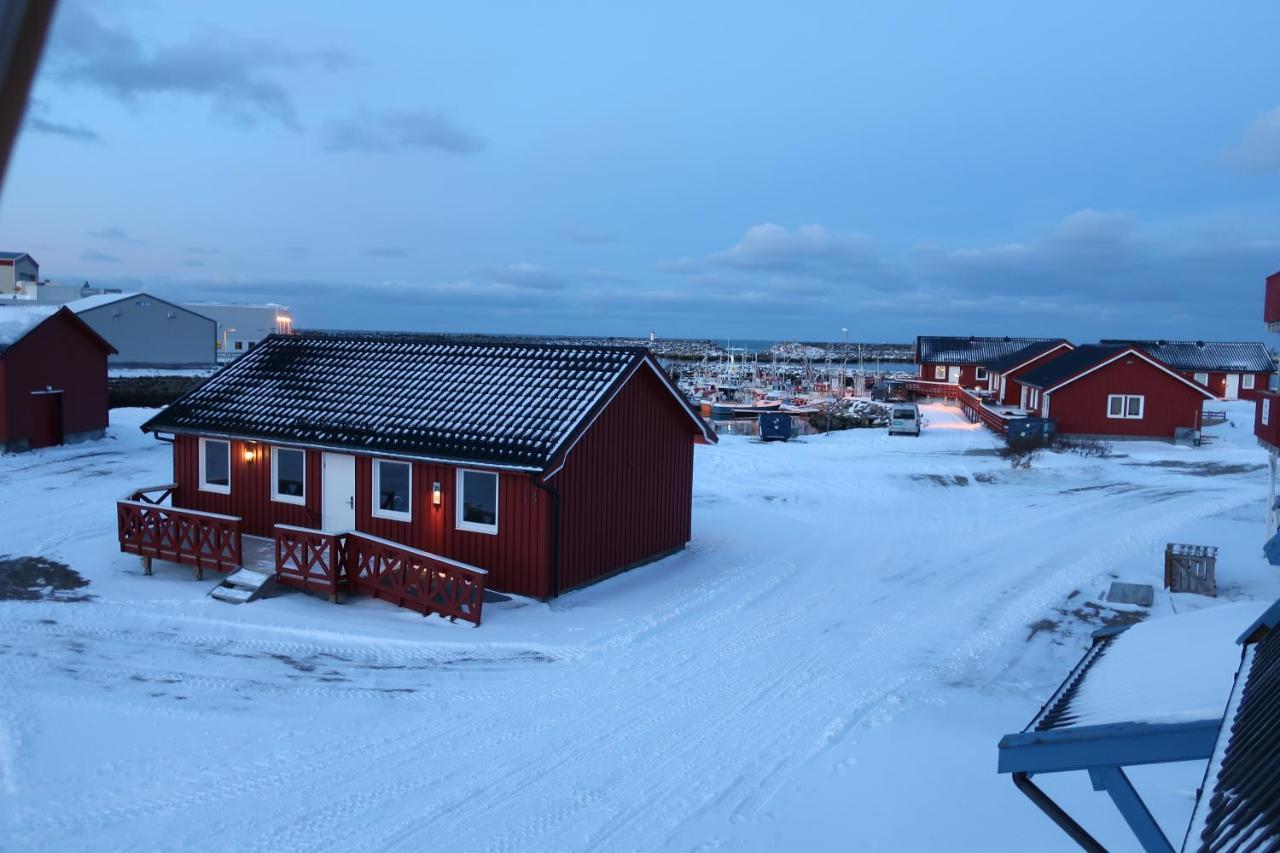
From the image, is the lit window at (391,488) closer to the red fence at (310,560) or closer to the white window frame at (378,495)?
the white window frame at (378,495)

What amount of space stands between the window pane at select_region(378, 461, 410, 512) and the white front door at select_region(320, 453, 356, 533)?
581mm

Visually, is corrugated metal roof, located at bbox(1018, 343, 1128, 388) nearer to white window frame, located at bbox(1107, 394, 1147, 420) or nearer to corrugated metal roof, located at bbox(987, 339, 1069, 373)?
white window frame, located at bbox(1107, 394, 1147, 420)

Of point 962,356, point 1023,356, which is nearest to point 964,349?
point 962,356

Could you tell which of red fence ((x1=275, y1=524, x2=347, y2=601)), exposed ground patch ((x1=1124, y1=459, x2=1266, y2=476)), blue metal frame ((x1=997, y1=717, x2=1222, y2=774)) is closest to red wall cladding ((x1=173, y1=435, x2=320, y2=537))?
red fence ((x1=275, y1=524, x2=347, y2=601))

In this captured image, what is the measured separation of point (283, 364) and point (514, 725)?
43.6 feet

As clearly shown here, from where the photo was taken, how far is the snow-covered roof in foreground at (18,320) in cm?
3025

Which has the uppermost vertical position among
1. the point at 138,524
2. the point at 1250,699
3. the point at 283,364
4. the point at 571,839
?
the point at 283,364

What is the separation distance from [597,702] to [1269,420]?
1754 cm

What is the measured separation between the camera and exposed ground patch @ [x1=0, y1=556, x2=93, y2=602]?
49.8ft

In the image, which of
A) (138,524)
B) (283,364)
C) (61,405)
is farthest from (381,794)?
(61,405)

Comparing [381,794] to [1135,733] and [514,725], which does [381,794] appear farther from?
[1135,733]

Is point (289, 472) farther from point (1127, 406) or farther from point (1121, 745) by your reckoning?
point (1127, 406)

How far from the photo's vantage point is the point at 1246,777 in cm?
438

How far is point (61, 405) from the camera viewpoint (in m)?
32.2
